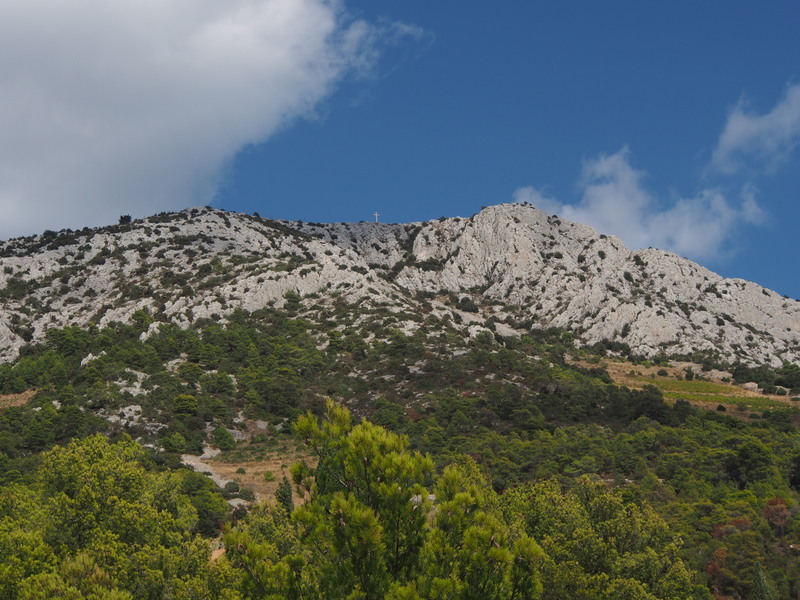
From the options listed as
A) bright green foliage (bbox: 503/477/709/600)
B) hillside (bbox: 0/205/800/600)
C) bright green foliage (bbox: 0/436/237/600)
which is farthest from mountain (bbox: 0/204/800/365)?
bright green foliage (bbox: 0/436/237/600)

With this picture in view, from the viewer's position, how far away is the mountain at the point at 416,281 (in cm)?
10300

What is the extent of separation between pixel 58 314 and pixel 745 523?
309 feet

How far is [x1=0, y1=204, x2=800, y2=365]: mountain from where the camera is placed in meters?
103

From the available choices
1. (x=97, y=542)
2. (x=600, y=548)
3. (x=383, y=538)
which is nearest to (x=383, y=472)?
(x=383, y=538)

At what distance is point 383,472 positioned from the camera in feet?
40.8

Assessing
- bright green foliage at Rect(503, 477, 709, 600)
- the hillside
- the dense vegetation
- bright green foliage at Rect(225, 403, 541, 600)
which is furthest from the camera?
bright green foliage at Rect(503, 477, 709, 600)

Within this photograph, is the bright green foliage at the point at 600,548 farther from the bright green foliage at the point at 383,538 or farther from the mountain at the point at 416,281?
the mountain at the point at 416,281

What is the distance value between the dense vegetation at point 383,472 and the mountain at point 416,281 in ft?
21.0

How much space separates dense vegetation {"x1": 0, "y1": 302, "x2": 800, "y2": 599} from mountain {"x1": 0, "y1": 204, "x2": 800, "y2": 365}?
252 inches

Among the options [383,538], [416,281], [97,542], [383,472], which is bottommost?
[97,542]

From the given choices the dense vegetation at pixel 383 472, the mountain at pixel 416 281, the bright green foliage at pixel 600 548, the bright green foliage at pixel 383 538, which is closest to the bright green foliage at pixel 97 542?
the dense vegetation at pixel 383 472

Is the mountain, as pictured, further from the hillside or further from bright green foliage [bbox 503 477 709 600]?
bright green foliage [bbox 503 477 709 600]

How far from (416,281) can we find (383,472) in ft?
409

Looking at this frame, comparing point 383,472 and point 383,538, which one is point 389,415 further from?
point 383,538
